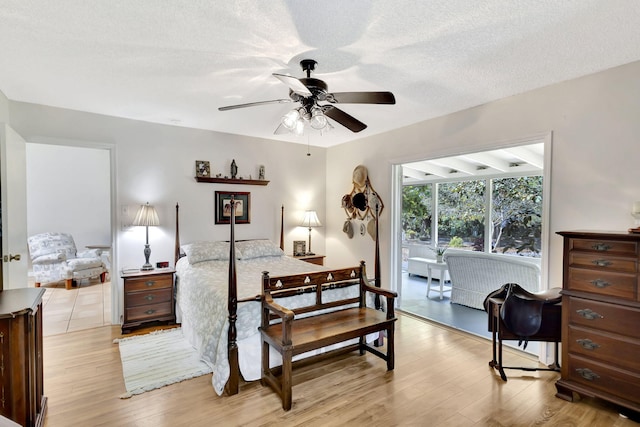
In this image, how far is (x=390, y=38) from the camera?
6.59 ft

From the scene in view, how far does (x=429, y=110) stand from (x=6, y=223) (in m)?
4.05

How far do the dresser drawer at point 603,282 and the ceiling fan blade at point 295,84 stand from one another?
2294 mm

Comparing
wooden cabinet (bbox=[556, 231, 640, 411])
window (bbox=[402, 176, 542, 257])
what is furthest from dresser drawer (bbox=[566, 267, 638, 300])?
window (bbox=[402, 176, 542, 257])

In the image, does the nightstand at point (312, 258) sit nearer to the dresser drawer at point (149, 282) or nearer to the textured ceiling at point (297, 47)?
the dresser drawer at point (149, 282)

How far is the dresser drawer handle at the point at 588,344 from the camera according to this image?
220 cm

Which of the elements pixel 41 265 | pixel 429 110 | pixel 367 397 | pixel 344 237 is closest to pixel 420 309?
pixel 344 237

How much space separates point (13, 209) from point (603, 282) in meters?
4.62

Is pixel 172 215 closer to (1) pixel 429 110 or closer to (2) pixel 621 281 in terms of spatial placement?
(1) pixel 429 110

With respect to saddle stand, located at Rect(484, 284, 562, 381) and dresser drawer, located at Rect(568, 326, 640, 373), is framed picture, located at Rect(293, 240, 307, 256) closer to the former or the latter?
saddle stand, located at Rect(484, 284, 562, 381)

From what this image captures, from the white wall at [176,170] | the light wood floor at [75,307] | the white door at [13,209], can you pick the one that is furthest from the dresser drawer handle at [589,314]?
the light wood floor at [75,307]

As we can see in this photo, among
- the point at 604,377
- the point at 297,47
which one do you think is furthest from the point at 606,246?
the point at 297,47

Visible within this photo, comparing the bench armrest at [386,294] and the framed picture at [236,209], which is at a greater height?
the framed picture at [236,209]

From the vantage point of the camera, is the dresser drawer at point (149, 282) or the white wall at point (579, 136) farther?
the dresser drawer at point (149, 282)

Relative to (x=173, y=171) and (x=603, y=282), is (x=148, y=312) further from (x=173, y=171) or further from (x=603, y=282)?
(x=603, y=282)
